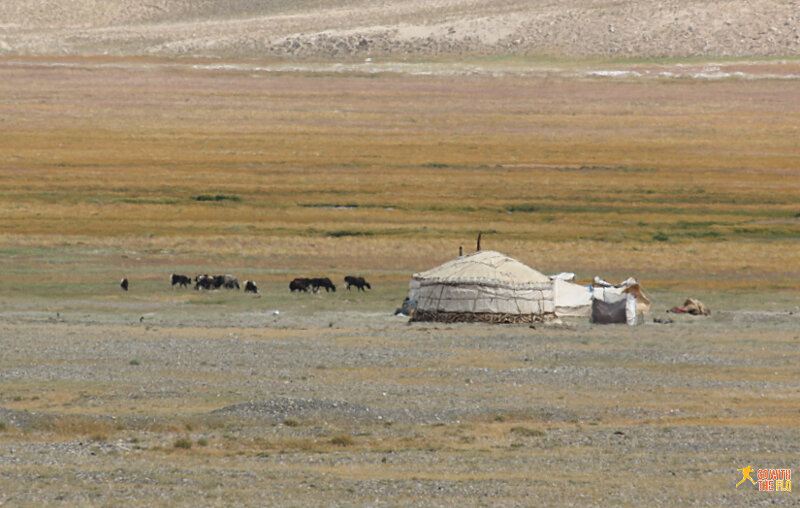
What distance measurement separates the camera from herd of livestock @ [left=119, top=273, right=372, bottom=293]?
36312mm

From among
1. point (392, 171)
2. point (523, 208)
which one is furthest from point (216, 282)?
point (392, 171)

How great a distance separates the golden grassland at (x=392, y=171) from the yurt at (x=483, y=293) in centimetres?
902

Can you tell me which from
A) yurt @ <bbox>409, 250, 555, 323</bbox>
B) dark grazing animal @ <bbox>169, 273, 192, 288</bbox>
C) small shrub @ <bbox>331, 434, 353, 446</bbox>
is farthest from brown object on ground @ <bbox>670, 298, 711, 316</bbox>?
small shrub @ <bbox>331, 434, 353, 446</bbox>

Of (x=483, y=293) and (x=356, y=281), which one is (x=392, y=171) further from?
(x=483, y=293)

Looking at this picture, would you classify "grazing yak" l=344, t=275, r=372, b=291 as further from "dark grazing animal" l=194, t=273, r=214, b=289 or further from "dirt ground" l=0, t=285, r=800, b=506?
"dirt ground" l=0, t=285, r=800, b=506

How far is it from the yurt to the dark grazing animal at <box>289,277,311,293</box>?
5.31 m

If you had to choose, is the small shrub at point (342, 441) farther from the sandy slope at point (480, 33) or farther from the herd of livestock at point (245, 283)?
the sandy slope at point (480, 33)

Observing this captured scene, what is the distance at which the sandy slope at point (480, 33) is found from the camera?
109 meters

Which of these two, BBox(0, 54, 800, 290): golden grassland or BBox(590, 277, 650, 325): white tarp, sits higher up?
BBox(0, 54, 800, 290): golden grassland

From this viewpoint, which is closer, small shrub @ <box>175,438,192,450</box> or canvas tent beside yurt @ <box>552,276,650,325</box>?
small shrub @ <box>175,438,192,450</box>

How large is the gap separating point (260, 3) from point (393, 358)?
133320 mm

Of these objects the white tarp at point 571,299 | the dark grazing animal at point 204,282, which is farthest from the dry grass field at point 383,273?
the white tarp at point 571,299

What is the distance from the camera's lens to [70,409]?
18.1 metres

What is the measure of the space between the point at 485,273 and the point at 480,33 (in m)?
85.4
